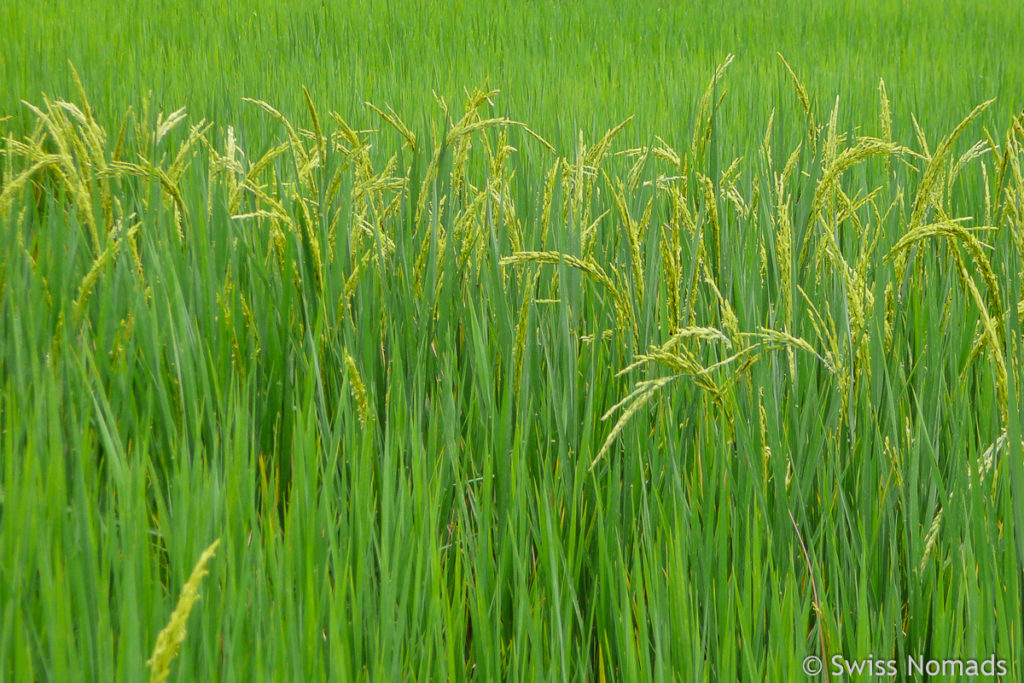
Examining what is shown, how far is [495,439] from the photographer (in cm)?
83

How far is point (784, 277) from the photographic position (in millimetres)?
931

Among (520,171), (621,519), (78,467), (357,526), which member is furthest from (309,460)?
(520,171)

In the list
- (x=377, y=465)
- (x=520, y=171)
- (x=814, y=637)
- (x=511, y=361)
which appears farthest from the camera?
(x=520, y=171)

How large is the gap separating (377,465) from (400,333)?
240 mm

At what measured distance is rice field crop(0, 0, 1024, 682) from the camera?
0.59m

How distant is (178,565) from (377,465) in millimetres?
272

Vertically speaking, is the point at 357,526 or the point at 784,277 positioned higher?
the point at 784,277

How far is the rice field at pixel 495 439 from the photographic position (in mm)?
→ 595

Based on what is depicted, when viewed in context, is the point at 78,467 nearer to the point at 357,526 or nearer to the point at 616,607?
the point at 357,526

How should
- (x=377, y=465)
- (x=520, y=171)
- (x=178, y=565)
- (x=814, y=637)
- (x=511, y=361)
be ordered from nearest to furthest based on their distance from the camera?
(x=178, y=565), (x=814, y=637), (x=377, y=465), (x=511, y=361), (x=520, y=171)

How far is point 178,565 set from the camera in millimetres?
583

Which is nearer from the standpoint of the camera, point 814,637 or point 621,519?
point 814,637

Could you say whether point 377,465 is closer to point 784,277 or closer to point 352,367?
point 352,367

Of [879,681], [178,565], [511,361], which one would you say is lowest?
[879,681]
